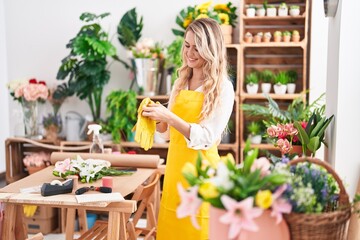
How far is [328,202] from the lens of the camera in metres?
1.41

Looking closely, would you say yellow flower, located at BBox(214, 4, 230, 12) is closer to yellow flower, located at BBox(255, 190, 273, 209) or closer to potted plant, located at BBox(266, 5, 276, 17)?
potted plant, located at BBox(266, 5, 276, 17)

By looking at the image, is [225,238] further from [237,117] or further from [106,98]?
[106,98]

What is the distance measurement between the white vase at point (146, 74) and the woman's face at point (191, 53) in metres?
2.14

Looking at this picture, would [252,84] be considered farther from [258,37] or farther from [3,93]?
[3,93]

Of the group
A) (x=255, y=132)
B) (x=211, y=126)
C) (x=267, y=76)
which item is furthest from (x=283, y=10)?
(x=211, y=126)

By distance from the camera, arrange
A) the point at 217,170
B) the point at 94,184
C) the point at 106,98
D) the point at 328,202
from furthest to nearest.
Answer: the point at 106,98, the point at 94,184, the point at 328,202, the point at 217,170

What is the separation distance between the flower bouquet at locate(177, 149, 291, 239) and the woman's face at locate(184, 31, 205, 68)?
3.46 feet

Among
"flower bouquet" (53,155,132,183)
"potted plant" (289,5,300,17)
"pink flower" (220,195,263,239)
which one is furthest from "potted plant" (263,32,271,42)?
"pink flower" (220,195,263,239)

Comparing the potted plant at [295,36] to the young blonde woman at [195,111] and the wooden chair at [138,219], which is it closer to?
the wooden chair at [138,219]

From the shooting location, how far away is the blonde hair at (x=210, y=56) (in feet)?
7.20

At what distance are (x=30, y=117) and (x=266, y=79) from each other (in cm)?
228

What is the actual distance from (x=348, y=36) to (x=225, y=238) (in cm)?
115

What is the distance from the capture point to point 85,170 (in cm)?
269

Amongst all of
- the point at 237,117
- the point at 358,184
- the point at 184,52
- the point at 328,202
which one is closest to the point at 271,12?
the point at 237,117
